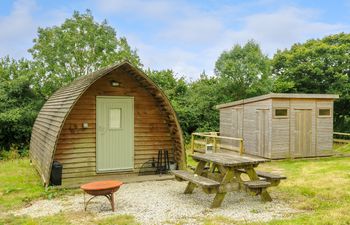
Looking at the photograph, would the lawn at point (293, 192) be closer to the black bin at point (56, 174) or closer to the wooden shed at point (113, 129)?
the black bin at point (56, 174)

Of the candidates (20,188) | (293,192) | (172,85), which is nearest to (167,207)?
(293,192)

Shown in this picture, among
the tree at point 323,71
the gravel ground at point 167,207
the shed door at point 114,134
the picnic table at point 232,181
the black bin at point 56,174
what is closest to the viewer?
the gravel ground at point 167,207

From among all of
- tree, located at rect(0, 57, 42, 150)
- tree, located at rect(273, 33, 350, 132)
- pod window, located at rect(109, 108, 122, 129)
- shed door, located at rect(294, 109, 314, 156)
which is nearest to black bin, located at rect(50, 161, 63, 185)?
pod window, located at rect(109, 108, 122, 129)

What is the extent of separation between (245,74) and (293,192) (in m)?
12.2

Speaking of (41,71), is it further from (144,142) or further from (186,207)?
(186,207)

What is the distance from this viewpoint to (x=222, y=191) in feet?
19.2

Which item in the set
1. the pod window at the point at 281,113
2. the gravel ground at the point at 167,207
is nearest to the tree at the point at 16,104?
the gravel ground at the point at 167,207

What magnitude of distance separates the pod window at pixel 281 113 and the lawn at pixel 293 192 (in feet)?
5.96

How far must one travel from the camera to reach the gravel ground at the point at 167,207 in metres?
5.40

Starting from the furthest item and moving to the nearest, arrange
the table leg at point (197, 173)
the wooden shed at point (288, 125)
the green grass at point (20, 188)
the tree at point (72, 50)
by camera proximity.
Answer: the tree at point (72, 50) → the wooden shed at point (288, 125) → the table leg at point (197, 173) → the green grass at point (20, 188)

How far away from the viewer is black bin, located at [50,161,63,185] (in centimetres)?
743

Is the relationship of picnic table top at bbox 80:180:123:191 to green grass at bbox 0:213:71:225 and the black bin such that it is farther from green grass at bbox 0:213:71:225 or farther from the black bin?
the black bin

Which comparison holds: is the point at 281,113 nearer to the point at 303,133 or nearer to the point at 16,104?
the point at 303,133

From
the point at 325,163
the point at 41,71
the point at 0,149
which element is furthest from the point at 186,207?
the point at 41,71
